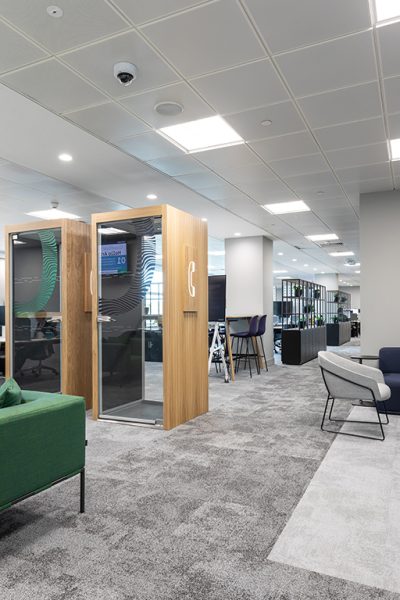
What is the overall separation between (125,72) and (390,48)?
1.83 metres

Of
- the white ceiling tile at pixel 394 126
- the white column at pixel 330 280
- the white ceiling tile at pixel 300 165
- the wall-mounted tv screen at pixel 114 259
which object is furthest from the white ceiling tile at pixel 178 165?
the white column at pixel 330 280

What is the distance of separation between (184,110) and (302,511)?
10.7 ft

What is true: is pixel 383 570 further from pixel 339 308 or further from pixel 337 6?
pixel 339 308

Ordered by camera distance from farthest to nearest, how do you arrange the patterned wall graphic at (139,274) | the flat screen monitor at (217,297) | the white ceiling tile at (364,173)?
the flat screen monitor at (217,297) < the white ceiling tile at (364,173) < the patterned wall graphic at (139,274)

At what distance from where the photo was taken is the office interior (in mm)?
2268

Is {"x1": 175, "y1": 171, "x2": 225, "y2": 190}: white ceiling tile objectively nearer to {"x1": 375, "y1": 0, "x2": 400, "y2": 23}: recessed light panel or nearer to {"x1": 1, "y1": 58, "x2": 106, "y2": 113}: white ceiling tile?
{"x1": 1, "y1": 58, "x2": 106, "y2": 113}: white ceiling tile

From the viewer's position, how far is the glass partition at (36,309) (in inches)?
217

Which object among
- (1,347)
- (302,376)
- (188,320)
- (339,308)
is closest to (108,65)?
(188,320)

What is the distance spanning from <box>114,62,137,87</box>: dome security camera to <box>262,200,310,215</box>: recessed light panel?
426cm

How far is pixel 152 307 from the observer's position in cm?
491

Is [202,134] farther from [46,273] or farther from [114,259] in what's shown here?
[46,273]

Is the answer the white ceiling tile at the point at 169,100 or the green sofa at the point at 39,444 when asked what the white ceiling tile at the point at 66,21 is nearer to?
the white ceiling tile at the point at 169,100

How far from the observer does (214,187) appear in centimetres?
621

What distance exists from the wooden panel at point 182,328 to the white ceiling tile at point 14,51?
1910 millimetres
